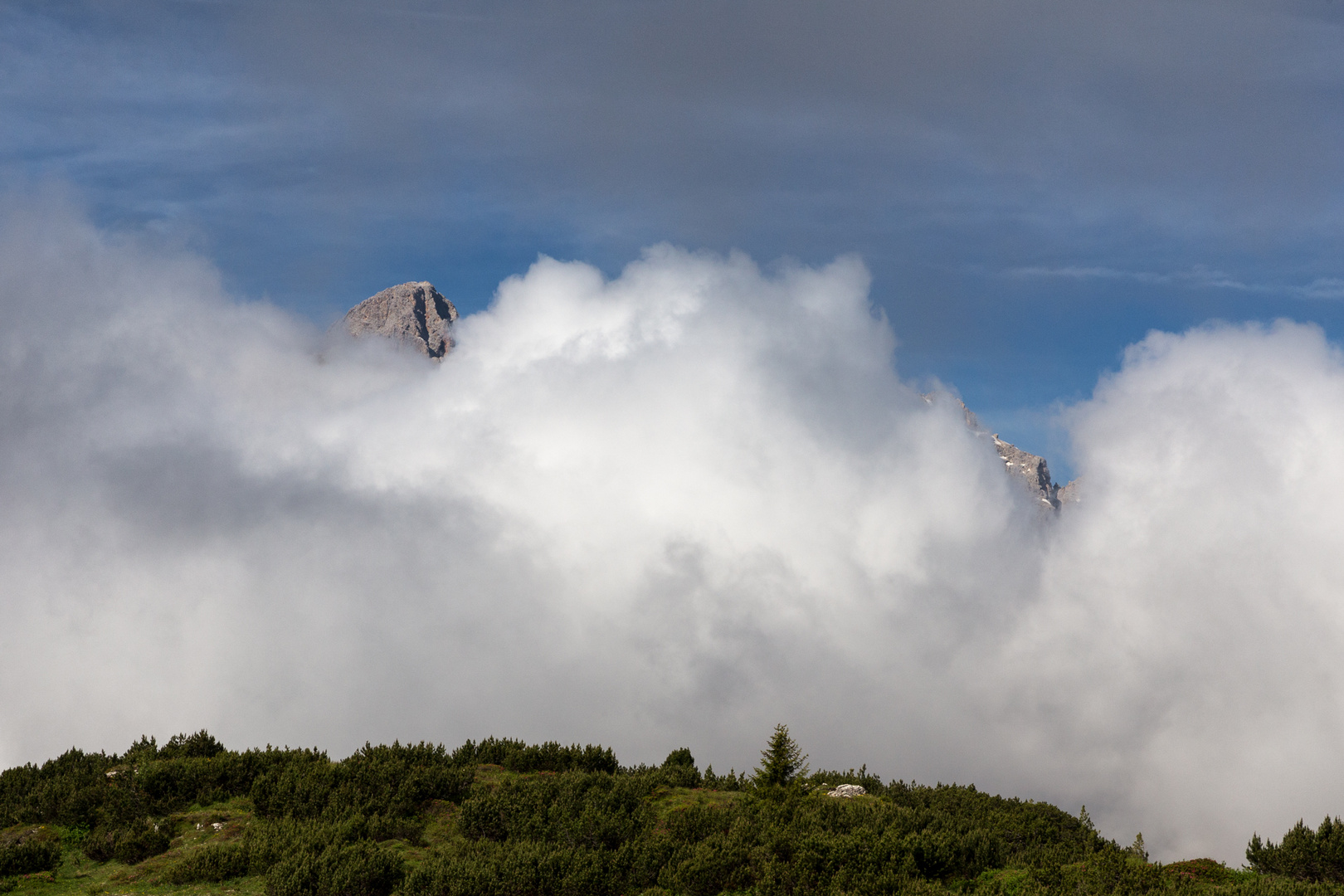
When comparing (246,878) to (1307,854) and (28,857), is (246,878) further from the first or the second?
(1307,854)

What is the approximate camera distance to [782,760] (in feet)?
101

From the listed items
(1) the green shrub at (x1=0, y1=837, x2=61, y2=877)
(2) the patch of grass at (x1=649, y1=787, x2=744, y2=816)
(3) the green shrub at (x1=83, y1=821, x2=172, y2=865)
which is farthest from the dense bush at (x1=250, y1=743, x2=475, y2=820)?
(2) the patch of grass at (x1=649, y1=787, x2=744, y2=816)

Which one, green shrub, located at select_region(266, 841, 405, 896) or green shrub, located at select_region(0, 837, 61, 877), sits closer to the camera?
green shrub, located at select_region(266, 841, 405, 896)

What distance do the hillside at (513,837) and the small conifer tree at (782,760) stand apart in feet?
10.7

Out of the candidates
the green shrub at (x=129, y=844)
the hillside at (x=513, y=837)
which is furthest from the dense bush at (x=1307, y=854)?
the green shrub at (x=129, y=844)

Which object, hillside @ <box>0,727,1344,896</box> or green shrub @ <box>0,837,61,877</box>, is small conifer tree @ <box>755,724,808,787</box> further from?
green shrub @ <box>0,837,61,877</box>

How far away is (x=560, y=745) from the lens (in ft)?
92.9

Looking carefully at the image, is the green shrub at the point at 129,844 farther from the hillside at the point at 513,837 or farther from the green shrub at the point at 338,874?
the green shrub at the point at 338,874

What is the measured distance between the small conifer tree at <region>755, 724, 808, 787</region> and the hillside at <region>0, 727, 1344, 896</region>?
3.26 metres

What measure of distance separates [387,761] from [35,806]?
338 inches

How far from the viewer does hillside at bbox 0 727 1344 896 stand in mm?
17266

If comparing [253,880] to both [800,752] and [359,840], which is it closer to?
[359,840]

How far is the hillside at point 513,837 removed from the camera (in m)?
17.3

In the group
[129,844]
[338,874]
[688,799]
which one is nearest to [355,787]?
[129,844]
